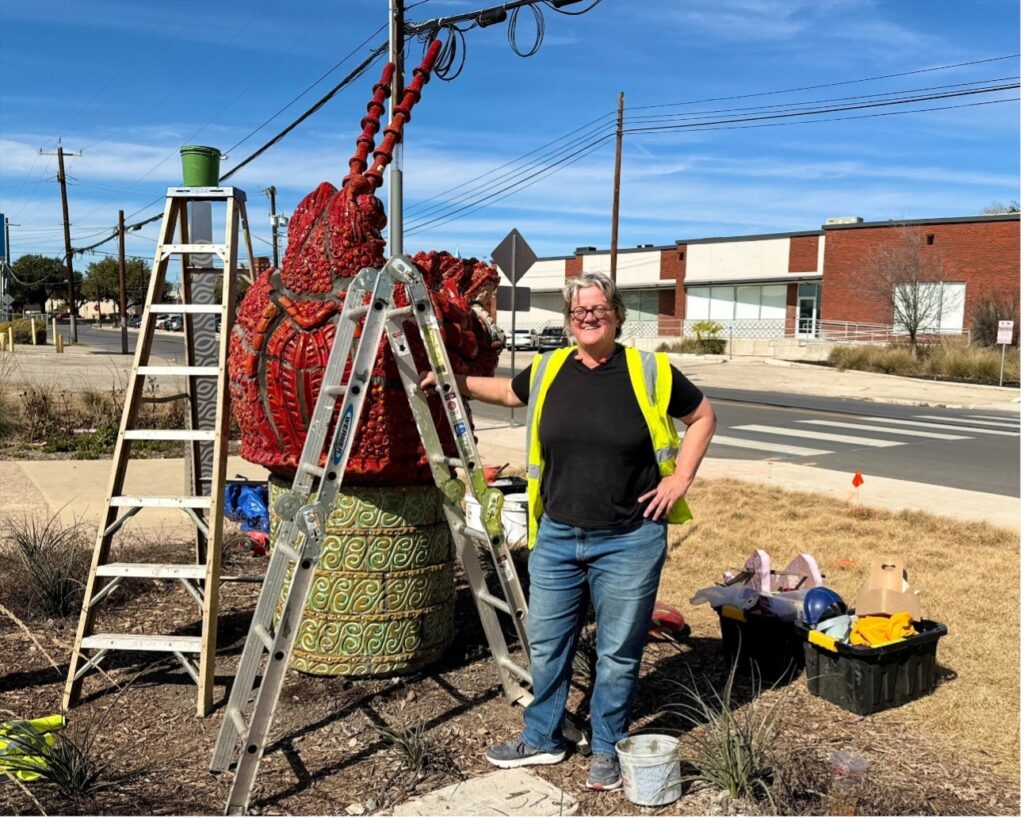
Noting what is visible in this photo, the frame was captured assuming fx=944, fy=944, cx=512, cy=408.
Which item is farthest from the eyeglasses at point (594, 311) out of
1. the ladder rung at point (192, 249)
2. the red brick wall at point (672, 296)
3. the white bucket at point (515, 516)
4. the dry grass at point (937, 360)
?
the red brick wall at point (672, 296)

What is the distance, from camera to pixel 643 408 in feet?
10.2

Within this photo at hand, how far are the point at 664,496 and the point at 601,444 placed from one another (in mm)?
268

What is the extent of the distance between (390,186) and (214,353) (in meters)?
8.49

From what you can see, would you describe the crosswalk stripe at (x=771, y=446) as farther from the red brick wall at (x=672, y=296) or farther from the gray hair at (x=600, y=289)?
the red brick wall at (x=672, y=296)

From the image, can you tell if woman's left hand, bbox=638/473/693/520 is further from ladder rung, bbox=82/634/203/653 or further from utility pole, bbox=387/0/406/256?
utility pole, bbox=387/0/406/256

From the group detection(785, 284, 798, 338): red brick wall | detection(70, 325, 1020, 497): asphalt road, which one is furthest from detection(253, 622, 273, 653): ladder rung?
detection(785, 284, 798, 338): red brick wall

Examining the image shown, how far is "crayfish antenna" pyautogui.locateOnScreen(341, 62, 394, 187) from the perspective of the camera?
3934mm

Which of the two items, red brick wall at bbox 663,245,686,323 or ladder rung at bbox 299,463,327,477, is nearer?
ladder rung at bbox 299,463,327,477

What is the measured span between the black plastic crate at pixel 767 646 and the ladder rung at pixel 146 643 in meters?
2.33

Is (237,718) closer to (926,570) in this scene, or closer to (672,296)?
(926,570)

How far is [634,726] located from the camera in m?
3.72

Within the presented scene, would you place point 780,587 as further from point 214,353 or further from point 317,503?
point 214,353

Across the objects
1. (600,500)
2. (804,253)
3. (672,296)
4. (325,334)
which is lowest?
(600,500)

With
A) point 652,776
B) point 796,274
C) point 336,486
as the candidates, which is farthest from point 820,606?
point 796,274
